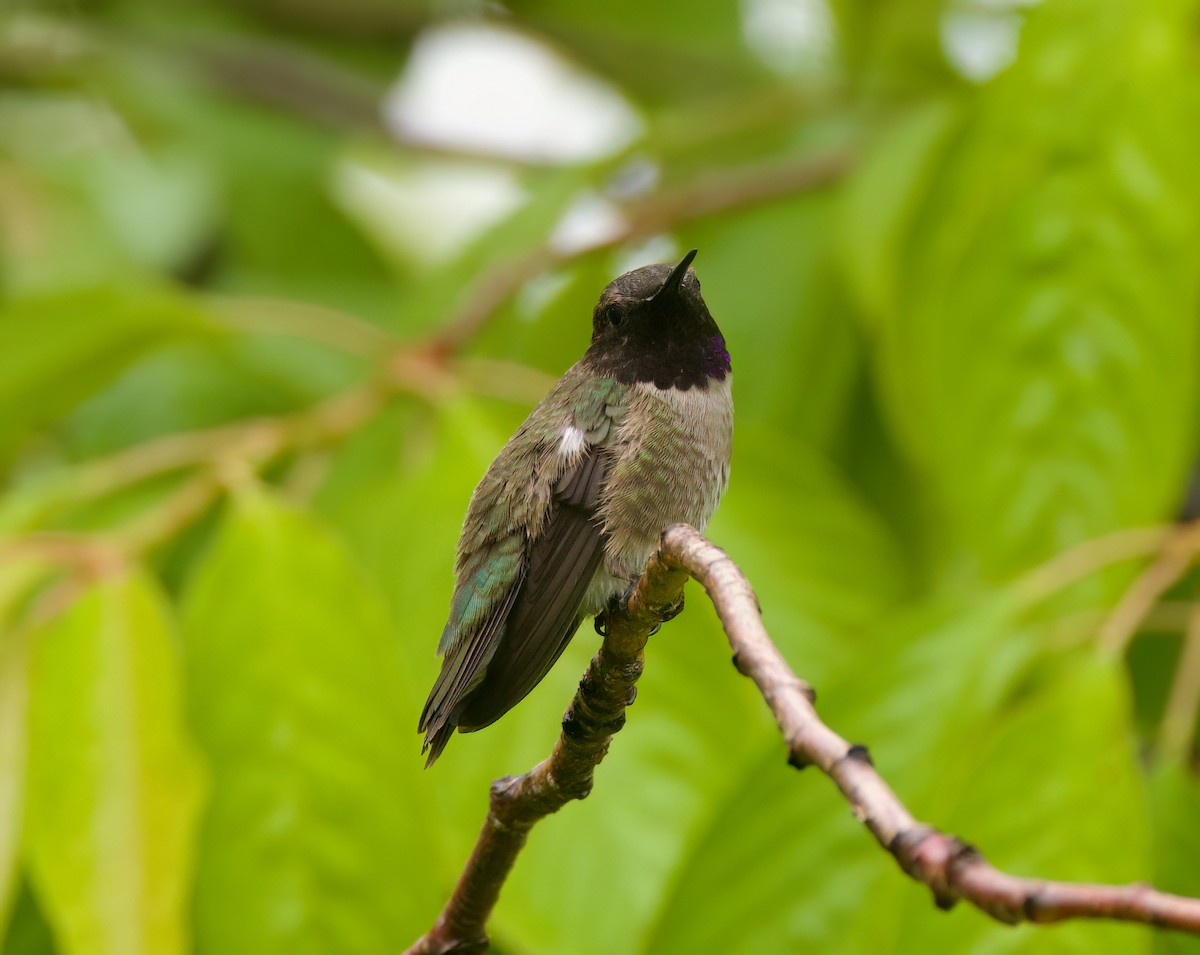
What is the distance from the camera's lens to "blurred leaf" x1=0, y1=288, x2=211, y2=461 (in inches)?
117

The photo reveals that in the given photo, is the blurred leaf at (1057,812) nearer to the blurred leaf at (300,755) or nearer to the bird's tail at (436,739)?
the blurred leaf at (300,755)

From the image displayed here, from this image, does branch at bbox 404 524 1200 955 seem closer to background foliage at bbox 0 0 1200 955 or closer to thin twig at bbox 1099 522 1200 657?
background foliage at bbox 0 0 1200 955

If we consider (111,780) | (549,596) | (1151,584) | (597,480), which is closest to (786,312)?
(1151,584)

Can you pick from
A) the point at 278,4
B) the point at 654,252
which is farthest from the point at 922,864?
the point at 278,4

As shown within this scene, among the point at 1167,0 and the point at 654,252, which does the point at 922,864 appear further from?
the point at 654,252

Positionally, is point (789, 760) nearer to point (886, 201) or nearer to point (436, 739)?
point (436, 739)

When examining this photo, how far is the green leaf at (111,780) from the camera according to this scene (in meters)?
1.93

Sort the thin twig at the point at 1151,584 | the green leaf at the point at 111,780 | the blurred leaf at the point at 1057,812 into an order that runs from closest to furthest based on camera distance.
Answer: the blurred leaf at the point at 1057,812
the green leaf at the point at 111,780
the thin twig at the point at 1151,584

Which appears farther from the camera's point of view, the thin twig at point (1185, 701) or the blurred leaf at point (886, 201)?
the blurred leaf at point (886, 201)

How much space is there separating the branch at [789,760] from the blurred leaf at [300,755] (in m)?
0.97

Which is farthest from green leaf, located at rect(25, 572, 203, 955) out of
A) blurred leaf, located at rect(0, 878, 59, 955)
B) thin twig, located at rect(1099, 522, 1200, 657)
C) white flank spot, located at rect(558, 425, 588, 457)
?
thin twig, located at rect(1099, 522, 1200, 657)

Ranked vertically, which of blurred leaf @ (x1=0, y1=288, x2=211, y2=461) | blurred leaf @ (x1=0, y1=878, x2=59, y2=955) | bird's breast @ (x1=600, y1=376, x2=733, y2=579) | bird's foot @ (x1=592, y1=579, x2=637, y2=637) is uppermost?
blurred leaf @ (x1=0, y1=288, x2=211, y2=461)

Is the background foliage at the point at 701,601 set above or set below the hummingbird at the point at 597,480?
above

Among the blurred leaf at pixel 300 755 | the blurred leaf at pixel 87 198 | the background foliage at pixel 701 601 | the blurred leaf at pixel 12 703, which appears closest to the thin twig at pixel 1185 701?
the background foliage at pixel 701 601
